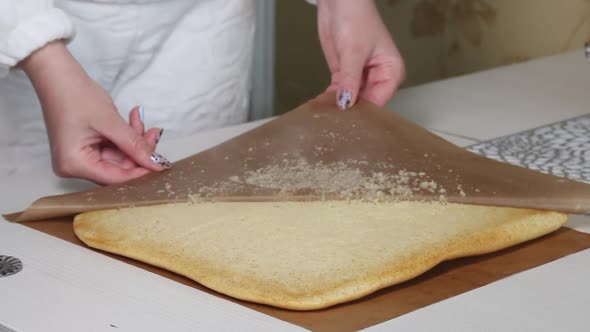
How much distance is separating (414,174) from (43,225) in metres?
0.34

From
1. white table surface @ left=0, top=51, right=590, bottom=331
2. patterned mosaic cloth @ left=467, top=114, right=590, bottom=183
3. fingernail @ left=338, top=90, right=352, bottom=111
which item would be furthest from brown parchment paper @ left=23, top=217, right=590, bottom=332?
fingernail @ left=338, top=90, right=352, bottom=111

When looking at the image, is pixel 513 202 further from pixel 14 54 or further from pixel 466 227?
pixel 14 54

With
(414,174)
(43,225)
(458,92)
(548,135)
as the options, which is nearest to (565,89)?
(458,92)

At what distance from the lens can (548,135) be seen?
3.67 feet

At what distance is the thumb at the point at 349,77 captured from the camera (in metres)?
1.08

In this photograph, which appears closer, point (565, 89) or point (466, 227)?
point (466, 227)

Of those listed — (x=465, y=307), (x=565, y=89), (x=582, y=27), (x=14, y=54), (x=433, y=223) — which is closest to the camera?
(x=465, y=307)

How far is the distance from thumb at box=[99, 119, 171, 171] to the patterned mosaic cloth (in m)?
0.36

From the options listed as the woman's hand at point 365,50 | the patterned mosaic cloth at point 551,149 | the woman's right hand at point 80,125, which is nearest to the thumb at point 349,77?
the woman's hand at point 365,50

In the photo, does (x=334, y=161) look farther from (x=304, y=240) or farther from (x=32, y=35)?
(x=32, y=35)

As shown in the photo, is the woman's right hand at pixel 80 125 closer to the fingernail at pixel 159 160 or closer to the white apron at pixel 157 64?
the fingernail at pixel 159 160

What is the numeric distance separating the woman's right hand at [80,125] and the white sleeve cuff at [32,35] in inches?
0.4

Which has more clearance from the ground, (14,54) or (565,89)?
(14,54)

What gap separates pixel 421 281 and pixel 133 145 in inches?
12.7
